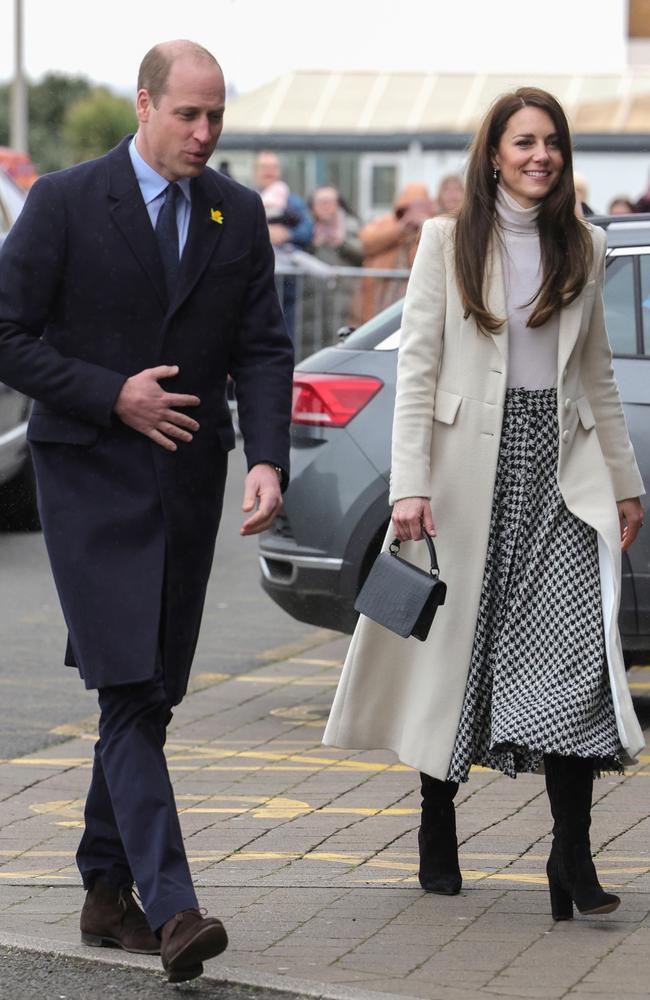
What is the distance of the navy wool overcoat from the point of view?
426 centimetres

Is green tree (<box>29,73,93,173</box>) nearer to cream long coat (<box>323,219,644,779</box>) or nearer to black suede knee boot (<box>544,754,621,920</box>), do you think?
cream long coat (<box>323,219,644,779</box>)

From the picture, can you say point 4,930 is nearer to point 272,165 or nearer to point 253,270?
point 253,270

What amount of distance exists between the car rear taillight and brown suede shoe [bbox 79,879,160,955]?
314 centimetres

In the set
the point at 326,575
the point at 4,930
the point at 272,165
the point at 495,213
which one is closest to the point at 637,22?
the point at 272,165

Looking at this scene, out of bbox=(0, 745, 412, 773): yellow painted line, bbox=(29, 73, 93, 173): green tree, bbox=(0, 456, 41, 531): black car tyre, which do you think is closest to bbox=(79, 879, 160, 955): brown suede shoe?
bbox=(0, 745, 412, 773): yellow painted line

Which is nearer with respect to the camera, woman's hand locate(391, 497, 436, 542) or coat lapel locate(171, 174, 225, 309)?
coat lapel locate(171, 174, 225, 309)

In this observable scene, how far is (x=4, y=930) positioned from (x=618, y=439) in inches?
73.4

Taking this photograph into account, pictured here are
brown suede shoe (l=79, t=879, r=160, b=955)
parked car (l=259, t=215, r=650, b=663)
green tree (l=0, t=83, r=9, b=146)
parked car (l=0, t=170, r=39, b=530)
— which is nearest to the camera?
brown suede shoe (l=79, t=879, r=160, b=955)

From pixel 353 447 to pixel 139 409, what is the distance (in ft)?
10.3

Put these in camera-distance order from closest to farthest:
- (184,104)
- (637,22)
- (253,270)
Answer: (184,104)
(253,270)
(637,22)

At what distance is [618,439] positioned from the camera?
4863 millimetres

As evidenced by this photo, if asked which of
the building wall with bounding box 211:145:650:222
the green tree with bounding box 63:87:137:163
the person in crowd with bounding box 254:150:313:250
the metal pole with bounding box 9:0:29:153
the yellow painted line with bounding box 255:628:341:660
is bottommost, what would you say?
the yellow painted line with bounding box 255:628:341:660

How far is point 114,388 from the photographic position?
4227 millimetres

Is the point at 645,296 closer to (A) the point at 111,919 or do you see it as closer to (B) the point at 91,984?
(A) the point at 111,919
